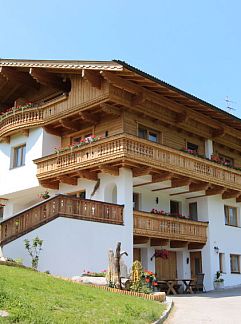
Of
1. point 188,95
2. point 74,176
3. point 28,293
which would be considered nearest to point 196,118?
point 188,95

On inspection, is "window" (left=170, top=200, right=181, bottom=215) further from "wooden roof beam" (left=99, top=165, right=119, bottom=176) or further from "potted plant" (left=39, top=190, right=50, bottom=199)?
"potted plant" (left=39, top=190, right=50, bottom=199)

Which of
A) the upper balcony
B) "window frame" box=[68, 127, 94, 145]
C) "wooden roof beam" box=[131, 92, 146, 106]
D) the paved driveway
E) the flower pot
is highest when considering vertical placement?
"wooden roof beam" box=[131, 92, 146, 106]

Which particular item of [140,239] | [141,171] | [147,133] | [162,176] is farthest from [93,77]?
[140,239]

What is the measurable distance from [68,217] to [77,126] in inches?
272

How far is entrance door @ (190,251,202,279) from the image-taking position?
23969 millimetres

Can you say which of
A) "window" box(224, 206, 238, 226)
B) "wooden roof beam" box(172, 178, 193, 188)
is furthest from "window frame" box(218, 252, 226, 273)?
"wooden roof beam" box(172, 178, 193, 188)

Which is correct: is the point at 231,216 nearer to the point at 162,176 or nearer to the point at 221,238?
the point at 221,238

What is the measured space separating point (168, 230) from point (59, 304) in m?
12.7

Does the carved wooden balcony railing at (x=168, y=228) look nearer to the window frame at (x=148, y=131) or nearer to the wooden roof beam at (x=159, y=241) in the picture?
the wooden roof beam at (x=159, y=241)

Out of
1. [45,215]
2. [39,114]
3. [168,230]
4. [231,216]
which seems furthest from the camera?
[231,216]

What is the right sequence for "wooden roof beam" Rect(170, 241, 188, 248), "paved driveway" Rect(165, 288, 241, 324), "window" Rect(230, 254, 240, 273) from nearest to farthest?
"paved driveway" Rect(165, 288, 241, 324)
"wooden roof beam" Rect(170, 241, 188, 248)
"window" Rect(230, 254, 240, 273)

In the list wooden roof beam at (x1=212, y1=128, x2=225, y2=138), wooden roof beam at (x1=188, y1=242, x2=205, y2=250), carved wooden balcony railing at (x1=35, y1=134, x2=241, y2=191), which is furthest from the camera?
wooden roof beam at (x1=212, y1=128, x2=225, y2=138)

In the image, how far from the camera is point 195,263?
2433 cm

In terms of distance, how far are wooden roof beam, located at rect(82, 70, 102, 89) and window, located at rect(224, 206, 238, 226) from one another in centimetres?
1078
